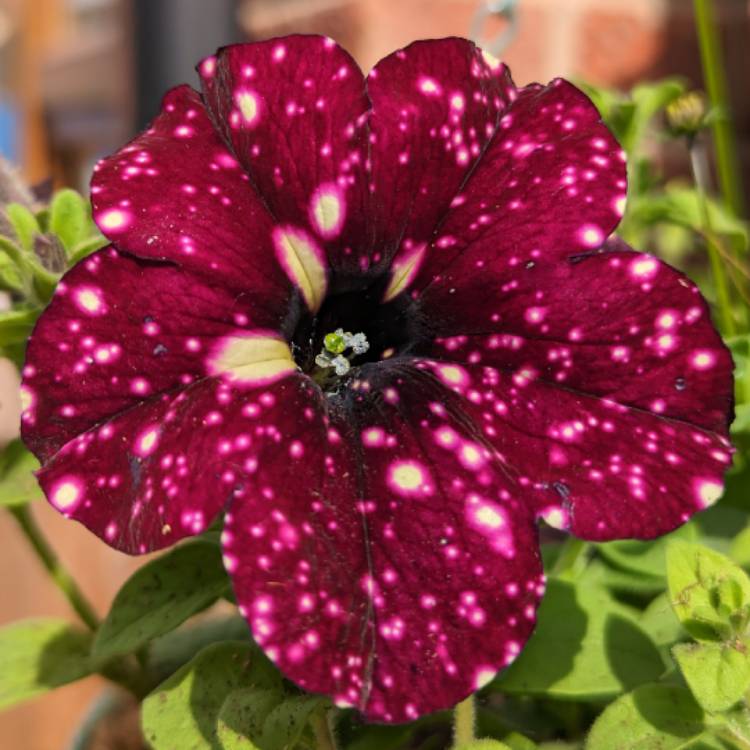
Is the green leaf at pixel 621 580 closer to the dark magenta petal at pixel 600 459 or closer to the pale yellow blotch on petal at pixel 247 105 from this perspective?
the dark magenta petal at pixel 600 459

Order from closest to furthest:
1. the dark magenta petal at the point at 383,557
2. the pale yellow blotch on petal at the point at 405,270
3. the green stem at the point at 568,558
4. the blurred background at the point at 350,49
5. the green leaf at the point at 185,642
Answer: the dark magenta petal at the point at 383,557 < the pale yellow blotch on petal at the point at 405,270 < the green stem at the point at 568,558 < the green leaf at the point at 185,642 < the blurred background at the point at 350,49

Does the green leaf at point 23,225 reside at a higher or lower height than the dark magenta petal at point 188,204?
lower

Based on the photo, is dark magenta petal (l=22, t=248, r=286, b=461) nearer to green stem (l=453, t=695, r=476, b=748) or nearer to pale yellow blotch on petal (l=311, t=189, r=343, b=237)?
pale yellow blotch on petal (l=311, t=189, r=343, b=237)

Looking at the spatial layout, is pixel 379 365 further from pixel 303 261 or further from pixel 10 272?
pixel 10 272

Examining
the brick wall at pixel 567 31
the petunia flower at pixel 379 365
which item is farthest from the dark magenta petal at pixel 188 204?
the brick wall at pixel 567 31

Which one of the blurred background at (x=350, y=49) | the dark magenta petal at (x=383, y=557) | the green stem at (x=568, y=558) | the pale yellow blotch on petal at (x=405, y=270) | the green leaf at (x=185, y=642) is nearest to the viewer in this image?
Answer: the dark magenta petal at (x=383, y=557)

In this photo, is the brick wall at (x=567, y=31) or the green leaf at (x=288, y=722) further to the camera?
the brick wall at (x=567, y=31)

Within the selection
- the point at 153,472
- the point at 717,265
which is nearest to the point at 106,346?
the point at 153,472
